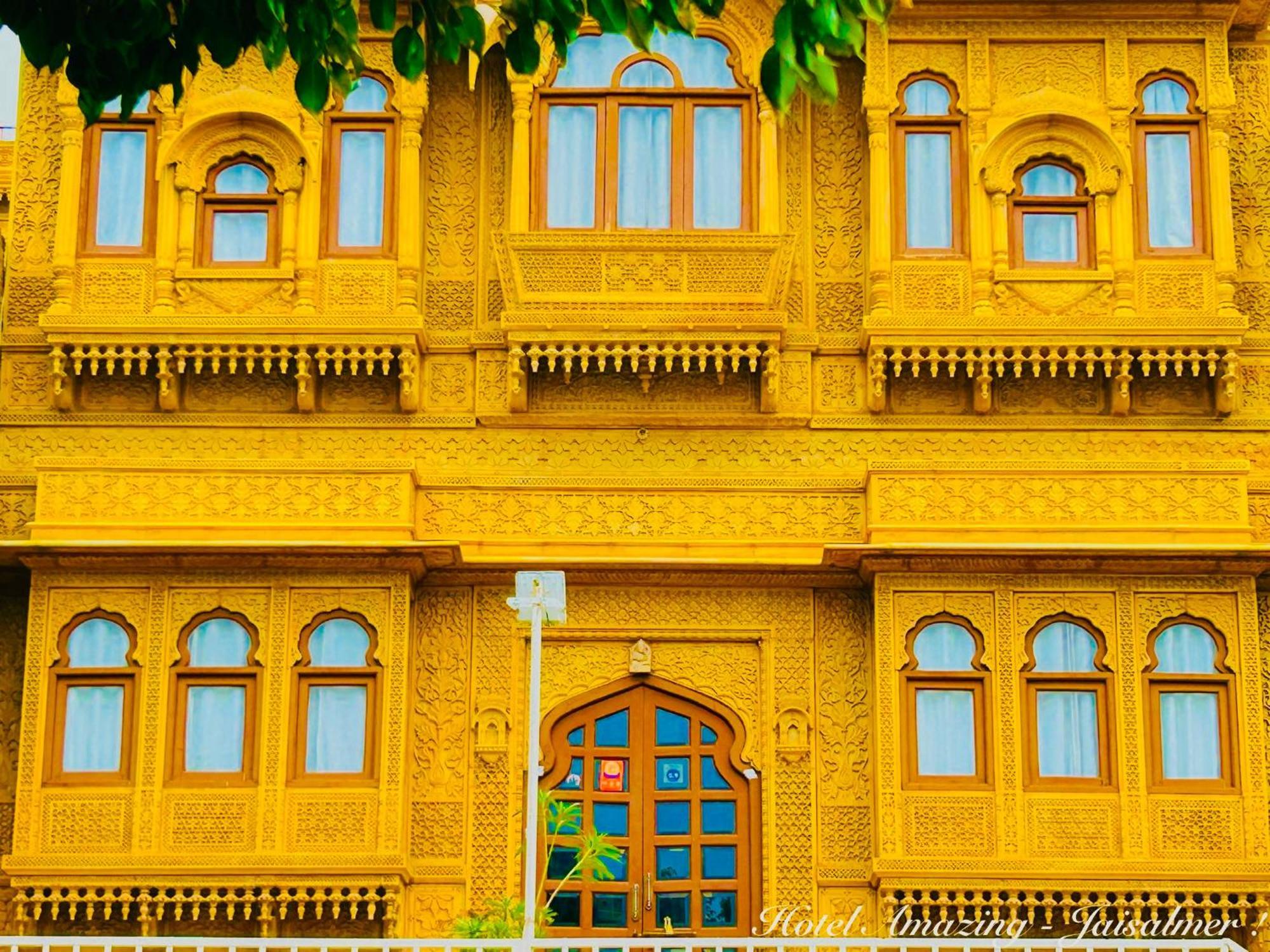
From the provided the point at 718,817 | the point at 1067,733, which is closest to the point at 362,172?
the point at 718,817

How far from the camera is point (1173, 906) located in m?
14.7

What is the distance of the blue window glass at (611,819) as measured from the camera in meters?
15.3

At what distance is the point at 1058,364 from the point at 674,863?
401 cm


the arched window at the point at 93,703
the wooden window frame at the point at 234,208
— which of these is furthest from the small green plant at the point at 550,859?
the wooden window frame at the point at 234,208

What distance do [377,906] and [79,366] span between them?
3975mm

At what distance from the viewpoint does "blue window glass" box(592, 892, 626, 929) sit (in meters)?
15.2

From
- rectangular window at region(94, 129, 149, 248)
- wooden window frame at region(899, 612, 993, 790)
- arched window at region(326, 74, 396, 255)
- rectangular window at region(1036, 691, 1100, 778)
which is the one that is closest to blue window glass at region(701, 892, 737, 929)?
wooden window frame at region(899, 612, 993, 790)

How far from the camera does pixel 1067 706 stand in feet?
50.2

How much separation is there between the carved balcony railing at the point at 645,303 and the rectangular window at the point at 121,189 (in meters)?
2.47

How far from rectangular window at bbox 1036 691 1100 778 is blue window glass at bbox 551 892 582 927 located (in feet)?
9.62

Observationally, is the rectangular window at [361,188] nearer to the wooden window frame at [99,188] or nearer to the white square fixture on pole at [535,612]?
the wooden window frame at [99,188]

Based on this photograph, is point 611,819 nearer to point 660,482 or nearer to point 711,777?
point 711,777

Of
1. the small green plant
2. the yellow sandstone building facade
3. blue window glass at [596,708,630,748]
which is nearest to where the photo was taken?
the small green plant

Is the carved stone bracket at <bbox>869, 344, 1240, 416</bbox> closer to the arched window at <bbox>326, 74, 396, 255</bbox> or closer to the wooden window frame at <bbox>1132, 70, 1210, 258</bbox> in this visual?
the wooden window frame at <bbox>1132, 70, 1210, 258</bbox>
